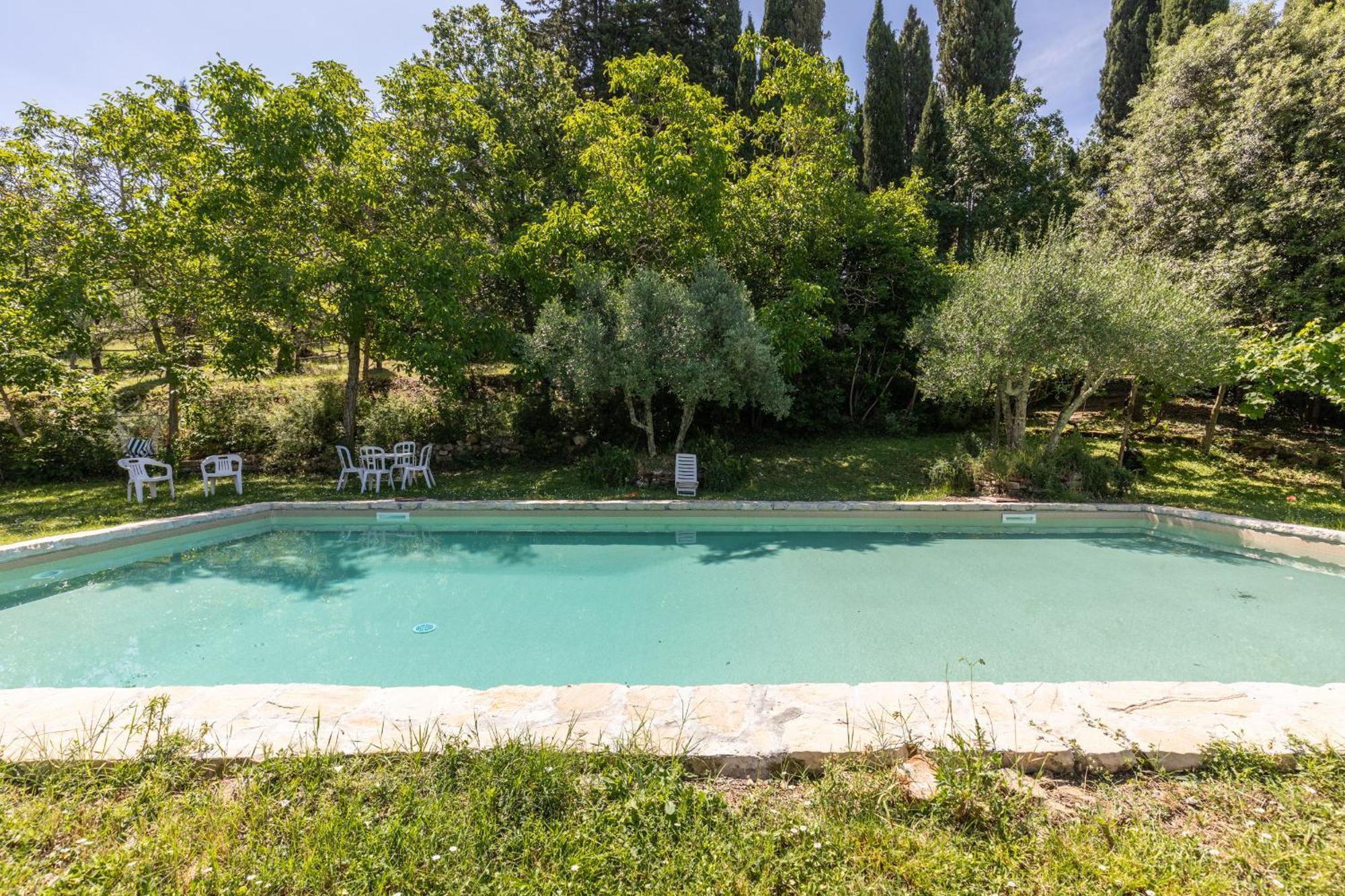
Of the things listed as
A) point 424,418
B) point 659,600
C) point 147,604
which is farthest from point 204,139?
point 659,600

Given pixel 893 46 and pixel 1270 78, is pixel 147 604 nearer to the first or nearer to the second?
pixel 1270 78

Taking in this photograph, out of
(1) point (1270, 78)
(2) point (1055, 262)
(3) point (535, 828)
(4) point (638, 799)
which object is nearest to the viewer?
(3) point (535, 828)

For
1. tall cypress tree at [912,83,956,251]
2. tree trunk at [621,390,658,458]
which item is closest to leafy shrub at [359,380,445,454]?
tree trunk at [621,390,658,458]

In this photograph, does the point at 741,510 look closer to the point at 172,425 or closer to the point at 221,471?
the point at 221,471

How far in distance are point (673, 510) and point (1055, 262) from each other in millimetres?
7373

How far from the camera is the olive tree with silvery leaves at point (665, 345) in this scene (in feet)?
30.5

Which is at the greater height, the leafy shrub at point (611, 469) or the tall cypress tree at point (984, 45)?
the tall cypress tree at point (984, 45)

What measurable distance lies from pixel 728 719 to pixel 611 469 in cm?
772

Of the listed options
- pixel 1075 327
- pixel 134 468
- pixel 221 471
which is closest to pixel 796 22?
pixel 1075 327

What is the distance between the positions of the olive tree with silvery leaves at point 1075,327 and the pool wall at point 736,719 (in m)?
6.39

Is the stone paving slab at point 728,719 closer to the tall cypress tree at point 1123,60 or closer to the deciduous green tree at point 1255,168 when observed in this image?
the deciduous green tree at point 1255,168

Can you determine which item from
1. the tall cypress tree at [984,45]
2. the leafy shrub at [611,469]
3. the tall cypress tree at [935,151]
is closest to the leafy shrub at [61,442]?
the leafy shrub at [611,469]

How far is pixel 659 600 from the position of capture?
592cm

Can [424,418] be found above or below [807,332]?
below
